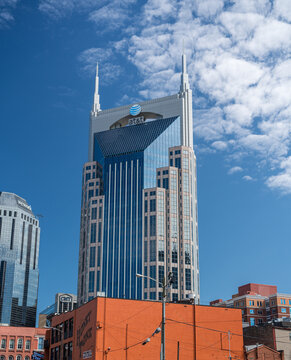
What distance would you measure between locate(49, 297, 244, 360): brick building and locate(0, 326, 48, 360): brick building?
8034 cm

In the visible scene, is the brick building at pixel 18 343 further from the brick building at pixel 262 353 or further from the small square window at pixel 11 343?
the brick building at pixel 262 353

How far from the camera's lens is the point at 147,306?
9156 centimetres

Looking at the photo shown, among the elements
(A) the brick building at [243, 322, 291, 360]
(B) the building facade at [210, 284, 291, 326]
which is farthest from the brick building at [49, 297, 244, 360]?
(B) the building facade at [210, 284, 291, 326]

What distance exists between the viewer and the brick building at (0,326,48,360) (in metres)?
172

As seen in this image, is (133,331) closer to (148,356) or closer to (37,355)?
(148,356)

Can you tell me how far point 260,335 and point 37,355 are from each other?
1799 inches

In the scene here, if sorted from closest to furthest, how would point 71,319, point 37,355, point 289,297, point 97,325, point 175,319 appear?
point 97,325, point 175,319, point 71,319, point 37,355, point 289,297

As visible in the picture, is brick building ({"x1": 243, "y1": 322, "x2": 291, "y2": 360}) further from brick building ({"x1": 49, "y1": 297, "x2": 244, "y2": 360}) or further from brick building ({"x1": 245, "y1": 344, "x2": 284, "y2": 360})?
brick building ({"x1": 49, "y1": 297, "x2": 244, "y2": 360})

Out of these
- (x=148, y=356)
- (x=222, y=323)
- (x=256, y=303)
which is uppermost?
(x=256, y=303)

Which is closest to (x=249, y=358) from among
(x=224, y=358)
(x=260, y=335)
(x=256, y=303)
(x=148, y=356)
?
(x=224, y=358)

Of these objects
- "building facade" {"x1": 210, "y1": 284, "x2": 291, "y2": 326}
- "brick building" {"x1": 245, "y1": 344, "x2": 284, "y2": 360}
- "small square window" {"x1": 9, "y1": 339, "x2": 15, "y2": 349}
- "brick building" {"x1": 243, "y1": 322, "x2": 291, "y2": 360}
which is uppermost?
"building facade" {"x1": 210, "y1": 284, "x2": 291, "y2": 326}

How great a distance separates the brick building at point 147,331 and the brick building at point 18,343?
8034 centimetres

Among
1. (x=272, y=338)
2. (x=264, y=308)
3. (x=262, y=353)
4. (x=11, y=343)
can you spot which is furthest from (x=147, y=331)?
(x=264, y=308)

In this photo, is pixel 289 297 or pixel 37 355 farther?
pixel 289 297
